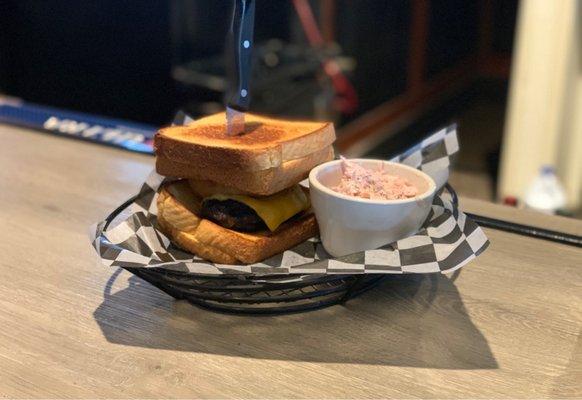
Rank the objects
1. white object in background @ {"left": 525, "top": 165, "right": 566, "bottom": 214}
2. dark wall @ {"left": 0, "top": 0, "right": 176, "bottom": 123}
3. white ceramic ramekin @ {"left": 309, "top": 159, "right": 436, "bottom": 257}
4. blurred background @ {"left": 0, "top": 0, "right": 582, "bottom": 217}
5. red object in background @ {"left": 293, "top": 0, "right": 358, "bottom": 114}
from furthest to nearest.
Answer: red object in background @ {"left": 293, "top": 0, "right": 358, "bottom": 114} < dark wall @ {"left": 0, "top": 0, "right": 176, "bottom": 123} < blurred background @ {"left": 0, "top": 0, "right": 582, "bottom": 217} < white object in background @ {"left": 525, "top": 165, "right": 566, "bottom": 214} < white ceramic ramekin @ {"left": 309, "top": 159, "right": 436, "bottom": 257}

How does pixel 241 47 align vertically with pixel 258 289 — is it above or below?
above

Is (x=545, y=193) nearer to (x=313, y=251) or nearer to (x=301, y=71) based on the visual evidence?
(x=301, y=71)

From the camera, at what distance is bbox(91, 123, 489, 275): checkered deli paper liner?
70cm

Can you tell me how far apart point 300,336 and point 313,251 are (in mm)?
148

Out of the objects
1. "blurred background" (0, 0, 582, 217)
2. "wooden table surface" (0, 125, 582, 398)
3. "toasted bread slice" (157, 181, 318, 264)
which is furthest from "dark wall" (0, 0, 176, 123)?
"toasted bread slice" (157, 181, 318, 264)

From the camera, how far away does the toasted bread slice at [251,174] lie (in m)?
0.79

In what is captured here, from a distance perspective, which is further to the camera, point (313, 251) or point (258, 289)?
point (313, 251)

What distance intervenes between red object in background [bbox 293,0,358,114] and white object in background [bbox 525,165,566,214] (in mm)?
1177

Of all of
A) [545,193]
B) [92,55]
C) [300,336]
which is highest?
[300,336]

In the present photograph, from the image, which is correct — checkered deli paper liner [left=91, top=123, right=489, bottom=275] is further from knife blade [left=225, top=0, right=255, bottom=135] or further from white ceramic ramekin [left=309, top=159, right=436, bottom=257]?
knife blade [left=225, top=0, right=255, bottom=135]

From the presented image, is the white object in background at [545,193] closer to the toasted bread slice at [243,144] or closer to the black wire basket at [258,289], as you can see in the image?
the toasted bread slice at [243,144]

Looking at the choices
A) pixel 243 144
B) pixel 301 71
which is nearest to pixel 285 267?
pixel 243 144

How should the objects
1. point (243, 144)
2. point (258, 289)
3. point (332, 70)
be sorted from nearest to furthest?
point (258, 289) → point (243, 144) → point (332, 70)

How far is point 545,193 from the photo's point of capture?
2250 mm
